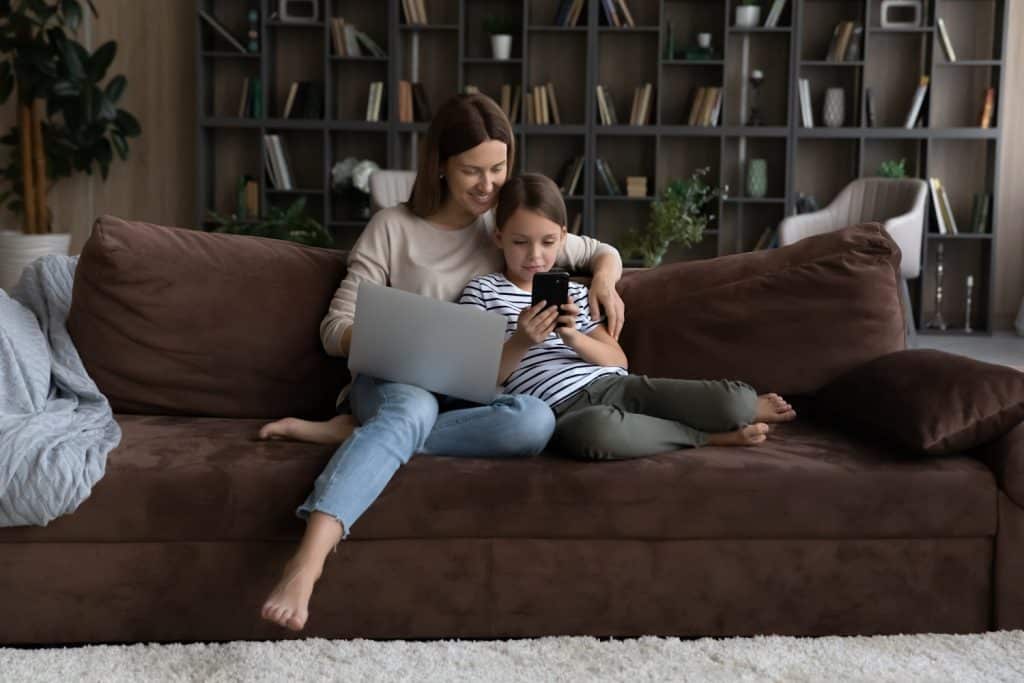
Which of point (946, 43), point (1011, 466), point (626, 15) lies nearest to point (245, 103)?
point (626, 15)

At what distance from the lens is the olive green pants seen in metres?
2.15

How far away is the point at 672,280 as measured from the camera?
2.68 meters

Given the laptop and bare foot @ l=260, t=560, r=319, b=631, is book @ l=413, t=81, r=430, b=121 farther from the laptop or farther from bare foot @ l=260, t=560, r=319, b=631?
bare foot @ l=260, t=560, r=319, b=631

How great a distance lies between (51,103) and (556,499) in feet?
17.0

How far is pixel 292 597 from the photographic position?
1.85m

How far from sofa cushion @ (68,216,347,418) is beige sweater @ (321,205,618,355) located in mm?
109

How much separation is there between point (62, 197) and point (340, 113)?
1724 millimetres

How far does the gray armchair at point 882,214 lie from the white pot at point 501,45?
183cm

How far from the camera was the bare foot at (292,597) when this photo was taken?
183 centimetres

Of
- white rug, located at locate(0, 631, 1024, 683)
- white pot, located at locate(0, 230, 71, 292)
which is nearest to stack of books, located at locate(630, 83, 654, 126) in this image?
white pot, located at locate(0, 230, 71, 292)

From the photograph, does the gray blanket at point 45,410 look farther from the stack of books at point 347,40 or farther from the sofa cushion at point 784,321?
the stack of books at point 347,40

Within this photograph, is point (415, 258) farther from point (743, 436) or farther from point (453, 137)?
point (743, 436)

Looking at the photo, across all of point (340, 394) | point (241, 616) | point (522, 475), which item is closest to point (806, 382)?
point (522, 475)

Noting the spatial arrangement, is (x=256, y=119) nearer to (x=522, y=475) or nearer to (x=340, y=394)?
(x=340, y=394)
